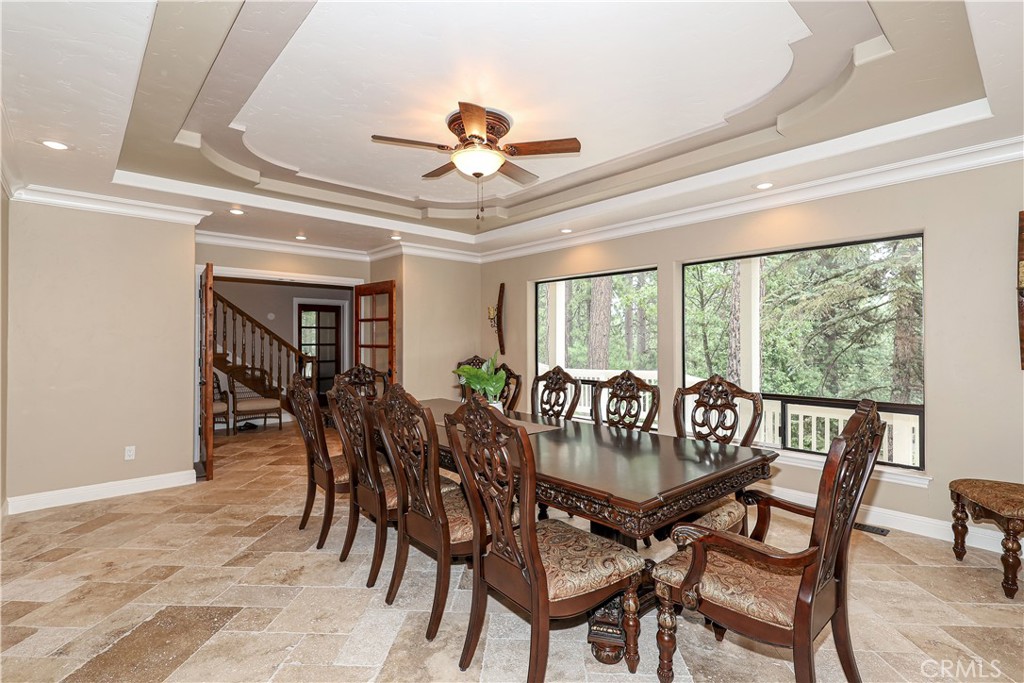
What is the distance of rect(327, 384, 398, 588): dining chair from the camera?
8.35 feet

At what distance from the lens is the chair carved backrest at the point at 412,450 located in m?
2.04

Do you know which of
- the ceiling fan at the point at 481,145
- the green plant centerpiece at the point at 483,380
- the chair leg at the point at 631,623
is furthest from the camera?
the green plant centerpiece at the point at 483,380

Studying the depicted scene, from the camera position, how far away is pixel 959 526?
2848 mm

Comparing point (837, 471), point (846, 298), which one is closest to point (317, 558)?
point (837, 471)

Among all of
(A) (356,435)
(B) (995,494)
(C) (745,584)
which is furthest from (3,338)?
(B) (995,494)

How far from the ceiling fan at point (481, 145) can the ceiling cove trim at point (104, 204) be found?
2809 mm

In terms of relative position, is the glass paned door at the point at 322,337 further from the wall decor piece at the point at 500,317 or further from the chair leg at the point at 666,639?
the chair leg at the point at 666,639

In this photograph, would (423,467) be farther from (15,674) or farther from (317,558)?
(15,674)

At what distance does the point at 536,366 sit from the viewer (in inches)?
240

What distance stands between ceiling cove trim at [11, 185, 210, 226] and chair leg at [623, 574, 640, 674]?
186 inches

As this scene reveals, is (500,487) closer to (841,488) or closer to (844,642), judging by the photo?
(841,488)

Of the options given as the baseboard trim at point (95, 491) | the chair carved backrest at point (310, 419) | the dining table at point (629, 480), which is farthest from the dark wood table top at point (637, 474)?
the baseboard trim at point (95, 491)

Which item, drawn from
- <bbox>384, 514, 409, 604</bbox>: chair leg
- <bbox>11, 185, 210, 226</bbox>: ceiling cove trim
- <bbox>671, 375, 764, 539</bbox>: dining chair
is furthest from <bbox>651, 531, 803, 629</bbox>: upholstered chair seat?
<bbox>11, 185, 210, 226</bbox>: ceiling cove trim

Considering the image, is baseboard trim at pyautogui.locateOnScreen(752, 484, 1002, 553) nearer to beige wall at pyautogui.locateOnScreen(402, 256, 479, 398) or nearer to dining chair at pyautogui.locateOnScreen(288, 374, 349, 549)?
dining chair at pyautogui.locateOnScreen(288, 374, 349, 549)
